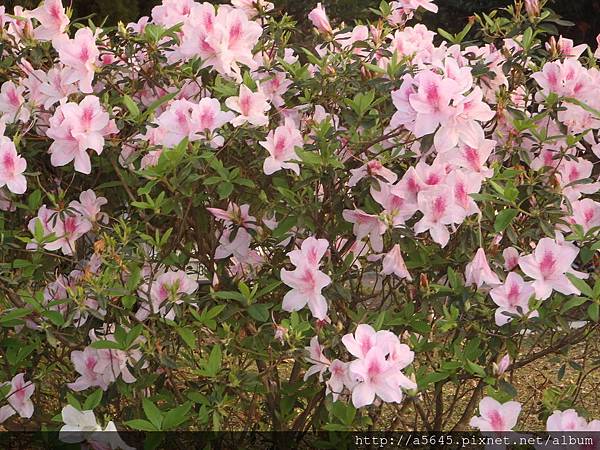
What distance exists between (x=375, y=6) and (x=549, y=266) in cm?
701

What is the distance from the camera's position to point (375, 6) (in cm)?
888

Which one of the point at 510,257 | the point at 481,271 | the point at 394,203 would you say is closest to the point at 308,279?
the point at 394,203

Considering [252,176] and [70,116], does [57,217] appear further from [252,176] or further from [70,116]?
[252,176]

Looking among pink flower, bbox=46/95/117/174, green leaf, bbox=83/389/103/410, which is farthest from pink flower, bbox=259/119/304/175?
green leaf, bbox=83/389/103/410

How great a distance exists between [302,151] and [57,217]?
2.17 feet

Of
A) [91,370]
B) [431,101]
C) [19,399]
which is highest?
[431,101]

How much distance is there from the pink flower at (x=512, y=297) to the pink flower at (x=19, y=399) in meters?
1.19

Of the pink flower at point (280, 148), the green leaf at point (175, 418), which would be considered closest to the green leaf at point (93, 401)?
the green leaf at point (175, 418)

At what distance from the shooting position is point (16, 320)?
241 cm

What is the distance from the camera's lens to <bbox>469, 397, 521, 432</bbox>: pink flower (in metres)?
2.00

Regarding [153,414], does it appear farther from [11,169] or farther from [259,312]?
[11,169]

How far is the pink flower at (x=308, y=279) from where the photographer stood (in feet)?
7.22

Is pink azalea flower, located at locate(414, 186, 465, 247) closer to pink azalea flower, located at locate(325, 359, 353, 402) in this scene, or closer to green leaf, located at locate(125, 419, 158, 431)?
pink azalea flower, located at locate(325, 359, 353, 402)

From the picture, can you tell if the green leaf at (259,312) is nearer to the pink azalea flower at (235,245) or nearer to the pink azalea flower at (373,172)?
the pink azalea flower at (235,245)
